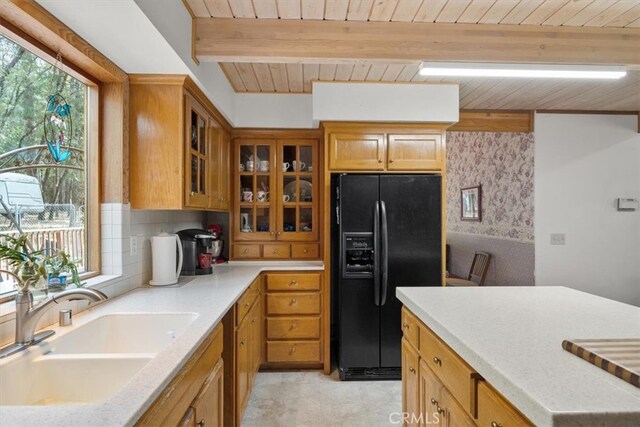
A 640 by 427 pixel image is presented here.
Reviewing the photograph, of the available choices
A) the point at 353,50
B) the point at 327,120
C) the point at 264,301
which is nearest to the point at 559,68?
the point at 353,50

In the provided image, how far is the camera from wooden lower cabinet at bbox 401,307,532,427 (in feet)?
3.39

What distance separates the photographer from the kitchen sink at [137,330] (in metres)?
1.58

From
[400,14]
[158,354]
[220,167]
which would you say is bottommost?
[158,354]

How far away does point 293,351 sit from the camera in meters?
3.03

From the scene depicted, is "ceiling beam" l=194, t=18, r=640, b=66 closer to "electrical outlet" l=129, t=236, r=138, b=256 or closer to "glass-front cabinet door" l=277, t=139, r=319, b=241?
"electrical outlet" l=129, t=236, r=138, b=256

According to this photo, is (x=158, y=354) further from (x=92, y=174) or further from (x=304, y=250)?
(x=304, y=250)

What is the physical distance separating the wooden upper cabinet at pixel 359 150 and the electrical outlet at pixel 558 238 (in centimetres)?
226

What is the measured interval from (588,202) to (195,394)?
14.3 feet

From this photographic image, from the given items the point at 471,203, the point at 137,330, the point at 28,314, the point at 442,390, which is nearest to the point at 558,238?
the point at 471,203

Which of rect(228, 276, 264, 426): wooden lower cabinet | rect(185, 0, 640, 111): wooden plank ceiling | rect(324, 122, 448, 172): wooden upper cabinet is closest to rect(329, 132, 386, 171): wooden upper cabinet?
rect(324, 122, 448, 172): wooden upper cabinet

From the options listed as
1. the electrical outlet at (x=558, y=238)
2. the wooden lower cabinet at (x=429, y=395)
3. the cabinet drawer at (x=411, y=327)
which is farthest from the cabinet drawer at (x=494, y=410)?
the electrical outlet at (x=558, y=238)

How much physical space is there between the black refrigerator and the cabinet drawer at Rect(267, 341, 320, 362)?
0.26 meters

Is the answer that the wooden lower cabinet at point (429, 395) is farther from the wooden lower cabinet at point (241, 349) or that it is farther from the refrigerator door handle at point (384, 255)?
the refrigerator door handle at point (384, 255)

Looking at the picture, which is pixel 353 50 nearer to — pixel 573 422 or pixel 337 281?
pixel 337 281
